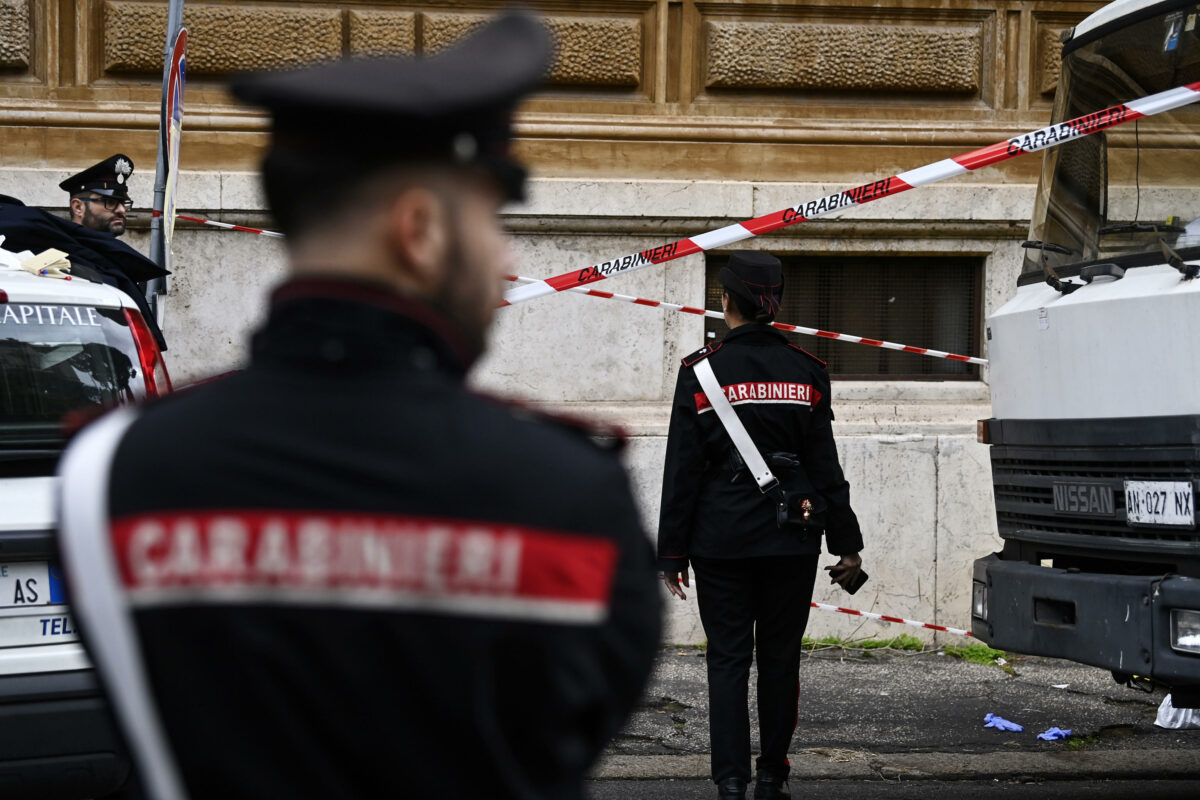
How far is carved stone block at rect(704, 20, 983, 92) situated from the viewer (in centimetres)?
898

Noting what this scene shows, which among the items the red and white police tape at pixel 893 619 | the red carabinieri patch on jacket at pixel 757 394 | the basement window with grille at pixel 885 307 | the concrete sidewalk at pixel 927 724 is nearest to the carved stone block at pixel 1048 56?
the basement window with grille at pixel 885 307

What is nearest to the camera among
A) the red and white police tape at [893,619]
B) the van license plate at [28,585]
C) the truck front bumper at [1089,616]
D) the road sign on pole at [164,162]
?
the van license plate at [28,585]

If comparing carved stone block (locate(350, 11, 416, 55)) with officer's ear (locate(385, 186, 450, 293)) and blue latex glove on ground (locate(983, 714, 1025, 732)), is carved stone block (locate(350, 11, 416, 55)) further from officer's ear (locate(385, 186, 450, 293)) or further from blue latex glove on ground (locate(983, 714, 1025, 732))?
officer's ear (locate(385, 186, 450, 293))

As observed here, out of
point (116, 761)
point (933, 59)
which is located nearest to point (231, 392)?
point (116, 761)

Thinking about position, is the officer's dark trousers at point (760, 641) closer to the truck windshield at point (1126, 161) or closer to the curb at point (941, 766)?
the curb at point (941, 766)

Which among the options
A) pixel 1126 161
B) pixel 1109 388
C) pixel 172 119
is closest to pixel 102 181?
pixel 172 119

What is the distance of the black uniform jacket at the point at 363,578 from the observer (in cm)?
134

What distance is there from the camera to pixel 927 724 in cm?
684

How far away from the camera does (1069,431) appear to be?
5.33m

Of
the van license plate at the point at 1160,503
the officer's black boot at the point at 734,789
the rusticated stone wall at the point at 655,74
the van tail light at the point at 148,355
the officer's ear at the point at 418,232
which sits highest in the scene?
the rusticated stone wall at the point at 655,74

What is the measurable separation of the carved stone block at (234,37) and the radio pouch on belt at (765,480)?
4328 mm

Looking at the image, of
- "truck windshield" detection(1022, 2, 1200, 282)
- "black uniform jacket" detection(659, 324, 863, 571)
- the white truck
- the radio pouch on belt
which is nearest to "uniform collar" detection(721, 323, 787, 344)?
"black uniform jacket" detection(659, 324, 863, 571)

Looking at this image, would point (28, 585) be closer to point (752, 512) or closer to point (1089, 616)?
point (752, 512)

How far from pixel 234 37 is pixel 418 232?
25.5ft
